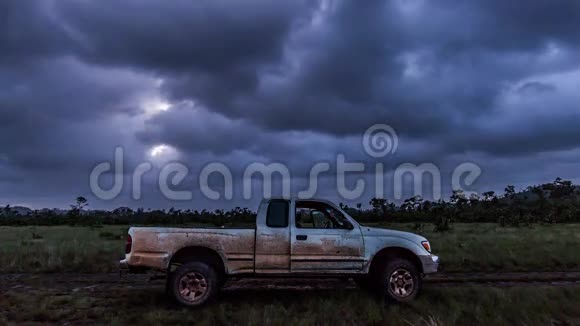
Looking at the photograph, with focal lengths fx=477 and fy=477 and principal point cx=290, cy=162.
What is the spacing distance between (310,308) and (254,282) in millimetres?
3874

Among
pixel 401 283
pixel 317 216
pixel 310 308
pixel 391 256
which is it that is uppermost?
pixel 317 216

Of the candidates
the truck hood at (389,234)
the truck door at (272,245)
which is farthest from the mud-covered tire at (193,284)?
the truck hood at (389,234)

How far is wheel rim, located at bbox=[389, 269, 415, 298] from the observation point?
916cm

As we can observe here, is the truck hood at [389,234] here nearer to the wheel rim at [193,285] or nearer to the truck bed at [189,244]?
the truck bed at [189,244]

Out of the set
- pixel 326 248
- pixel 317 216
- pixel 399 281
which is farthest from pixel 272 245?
pixel 399 281

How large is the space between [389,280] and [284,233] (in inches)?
86.4

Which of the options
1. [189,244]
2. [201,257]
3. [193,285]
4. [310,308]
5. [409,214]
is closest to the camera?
[310,308]

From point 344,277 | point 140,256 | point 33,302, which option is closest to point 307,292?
point 344,277

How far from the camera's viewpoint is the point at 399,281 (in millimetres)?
9203

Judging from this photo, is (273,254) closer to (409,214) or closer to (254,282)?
(254,282)

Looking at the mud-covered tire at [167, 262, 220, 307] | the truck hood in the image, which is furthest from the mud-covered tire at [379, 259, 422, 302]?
the mud-covered tire at [167, 262, 220, 307]

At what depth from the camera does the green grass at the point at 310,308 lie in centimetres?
780

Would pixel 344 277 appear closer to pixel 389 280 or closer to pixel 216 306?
pixel 389 280

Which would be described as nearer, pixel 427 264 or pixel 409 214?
pixel 427 264
